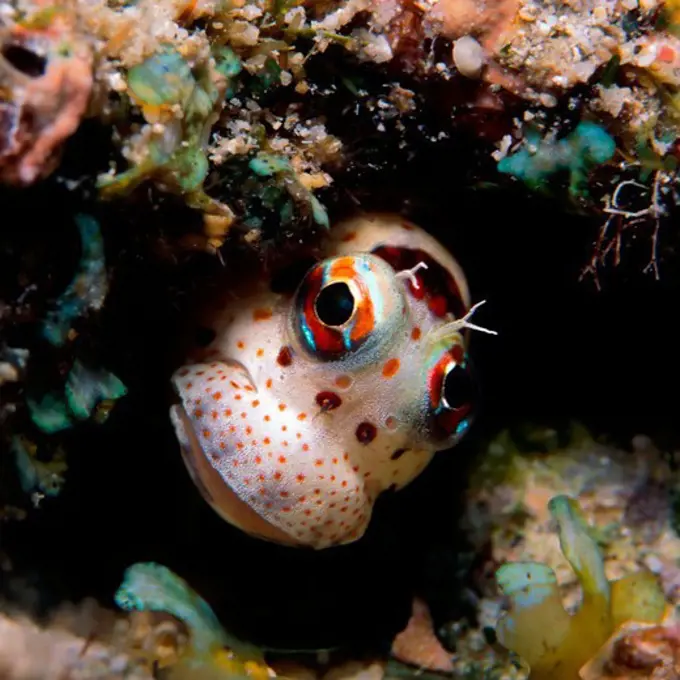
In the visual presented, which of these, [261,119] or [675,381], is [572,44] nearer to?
[261,119]

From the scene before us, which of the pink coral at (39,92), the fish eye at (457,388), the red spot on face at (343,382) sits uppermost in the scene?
the pink coral at (39,92)

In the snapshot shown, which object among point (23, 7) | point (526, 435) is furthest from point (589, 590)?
point (23, 7)

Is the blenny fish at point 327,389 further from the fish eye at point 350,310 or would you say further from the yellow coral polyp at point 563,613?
the yellow coral polyp at point 563,613

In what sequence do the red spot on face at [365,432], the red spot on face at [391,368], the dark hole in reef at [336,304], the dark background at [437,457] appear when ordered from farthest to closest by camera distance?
the red spot on face at [365,432], the red spot on face at [391,368], the dark hole in reef at [336,304], the dark background at [437,457]

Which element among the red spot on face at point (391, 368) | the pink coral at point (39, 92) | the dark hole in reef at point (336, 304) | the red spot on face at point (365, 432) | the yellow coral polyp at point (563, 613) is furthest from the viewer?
the yellow coral polyp at point (563, 613)

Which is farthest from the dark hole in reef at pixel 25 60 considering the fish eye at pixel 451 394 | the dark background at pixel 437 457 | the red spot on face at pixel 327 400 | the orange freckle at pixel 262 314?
the fish eye at pixel 451 394

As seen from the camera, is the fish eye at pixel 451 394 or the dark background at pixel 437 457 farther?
the fish eye at pixel 451 394

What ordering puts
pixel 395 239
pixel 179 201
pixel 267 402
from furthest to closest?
pixel 395 239, pixel 267 402, pixel 179 201

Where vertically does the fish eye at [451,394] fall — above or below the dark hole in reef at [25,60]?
below

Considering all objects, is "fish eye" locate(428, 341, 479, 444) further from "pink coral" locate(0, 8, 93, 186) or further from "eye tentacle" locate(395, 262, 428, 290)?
"pink coral" locate(0, 8, 93, 186)
